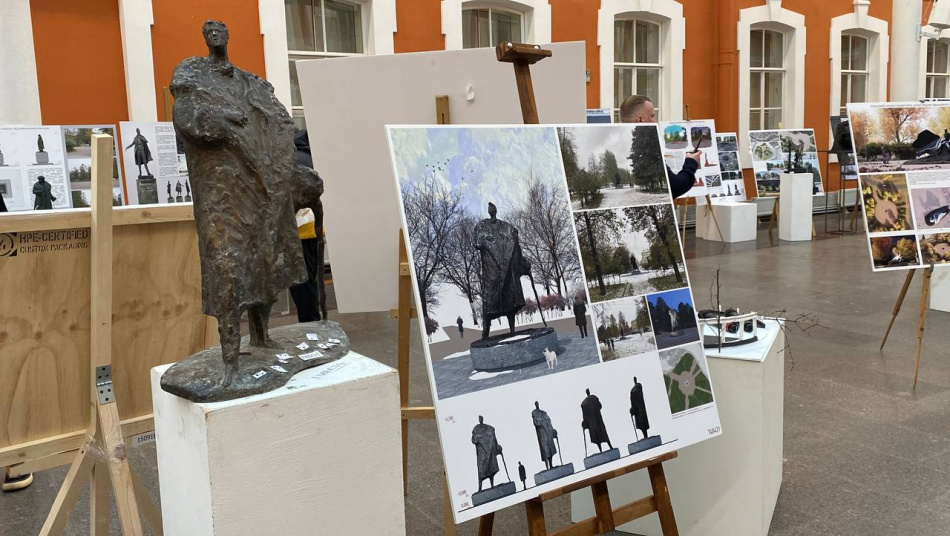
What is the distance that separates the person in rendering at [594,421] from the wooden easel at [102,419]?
1.16 m

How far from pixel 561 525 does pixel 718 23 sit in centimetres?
1042

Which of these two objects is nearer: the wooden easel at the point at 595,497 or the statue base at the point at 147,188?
the wooden easel at the point at 595,497

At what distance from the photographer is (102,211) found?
6.70 feet

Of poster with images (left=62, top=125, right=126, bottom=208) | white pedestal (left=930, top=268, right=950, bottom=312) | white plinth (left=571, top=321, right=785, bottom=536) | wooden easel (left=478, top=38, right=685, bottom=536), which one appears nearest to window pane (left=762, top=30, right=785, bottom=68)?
Answer: white pedestal (left=930, top=268, right=950, bottom=312)

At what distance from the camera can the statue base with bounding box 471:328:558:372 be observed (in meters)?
1.90

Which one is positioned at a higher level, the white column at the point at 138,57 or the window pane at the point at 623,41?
the window pane at the point at 623,41

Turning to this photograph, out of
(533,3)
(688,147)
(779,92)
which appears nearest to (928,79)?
(779,92)

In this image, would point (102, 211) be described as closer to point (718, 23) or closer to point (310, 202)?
point (310, 202)

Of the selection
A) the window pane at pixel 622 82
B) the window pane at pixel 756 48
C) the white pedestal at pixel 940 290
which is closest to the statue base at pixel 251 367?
the white pedestal at pixel 940 290

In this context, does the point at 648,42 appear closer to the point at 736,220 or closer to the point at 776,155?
the point at 776,155

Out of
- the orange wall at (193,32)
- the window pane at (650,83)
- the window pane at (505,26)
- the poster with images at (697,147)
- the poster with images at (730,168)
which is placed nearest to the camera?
the orange wall at (193,32)

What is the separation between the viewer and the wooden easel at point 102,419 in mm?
2006

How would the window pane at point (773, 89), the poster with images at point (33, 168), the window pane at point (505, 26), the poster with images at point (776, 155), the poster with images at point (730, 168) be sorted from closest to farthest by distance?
1. the poster with images at point (33, 168)
2. the window pane at point (505, 26)
3. the poster with images at point (730, 168)
4. the poster with images at point (776, 155)
5. the window pane at point (773, 89)

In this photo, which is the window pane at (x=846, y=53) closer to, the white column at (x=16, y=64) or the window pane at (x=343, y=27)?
the window pane at (x=343, y=27)
